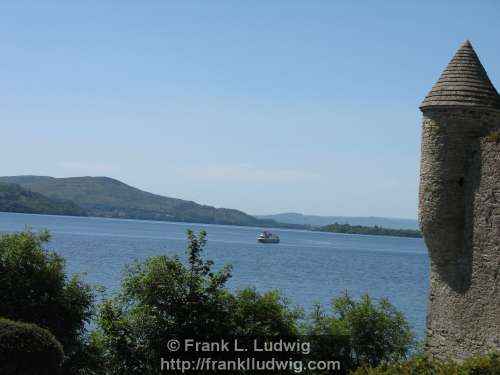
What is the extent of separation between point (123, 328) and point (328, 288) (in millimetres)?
39347

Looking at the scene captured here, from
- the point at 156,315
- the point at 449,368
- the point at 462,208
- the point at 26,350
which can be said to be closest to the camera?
the point at 449,368

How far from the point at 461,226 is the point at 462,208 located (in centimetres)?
41

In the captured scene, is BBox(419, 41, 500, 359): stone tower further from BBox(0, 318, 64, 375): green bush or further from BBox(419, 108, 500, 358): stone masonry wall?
BBox(0, 318, 64, 375): green bush

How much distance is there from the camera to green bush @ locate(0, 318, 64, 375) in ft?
53.6

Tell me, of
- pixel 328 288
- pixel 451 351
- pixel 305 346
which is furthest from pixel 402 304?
pixel 451 351

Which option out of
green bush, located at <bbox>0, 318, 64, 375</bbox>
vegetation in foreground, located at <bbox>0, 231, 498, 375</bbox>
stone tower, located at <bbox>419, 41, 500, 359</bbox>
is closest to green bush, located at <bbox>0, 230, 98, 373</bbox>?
vegetation in foreground, located at <bbox>0, 231, 498, 375</bbox>

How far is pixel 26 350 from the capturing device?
1659 cm

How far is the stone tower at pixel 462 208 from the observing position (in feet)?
50.6

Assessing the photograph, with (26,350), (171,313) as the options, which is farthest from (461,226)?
(26,350)

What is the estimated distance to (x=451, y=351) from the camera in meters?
16.4

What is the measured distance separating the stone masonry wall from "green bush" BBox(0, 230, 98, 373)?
10379 millimetres

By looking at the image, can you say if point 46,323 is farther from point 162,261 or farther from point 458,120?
point 458,120

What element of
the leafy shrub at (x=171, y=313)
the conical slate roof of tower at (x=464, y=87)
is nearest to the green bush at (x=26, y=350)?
the leafy shrub at (x=171, y=313)

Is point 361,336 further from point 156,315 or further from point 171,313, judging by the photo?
point 156,315
